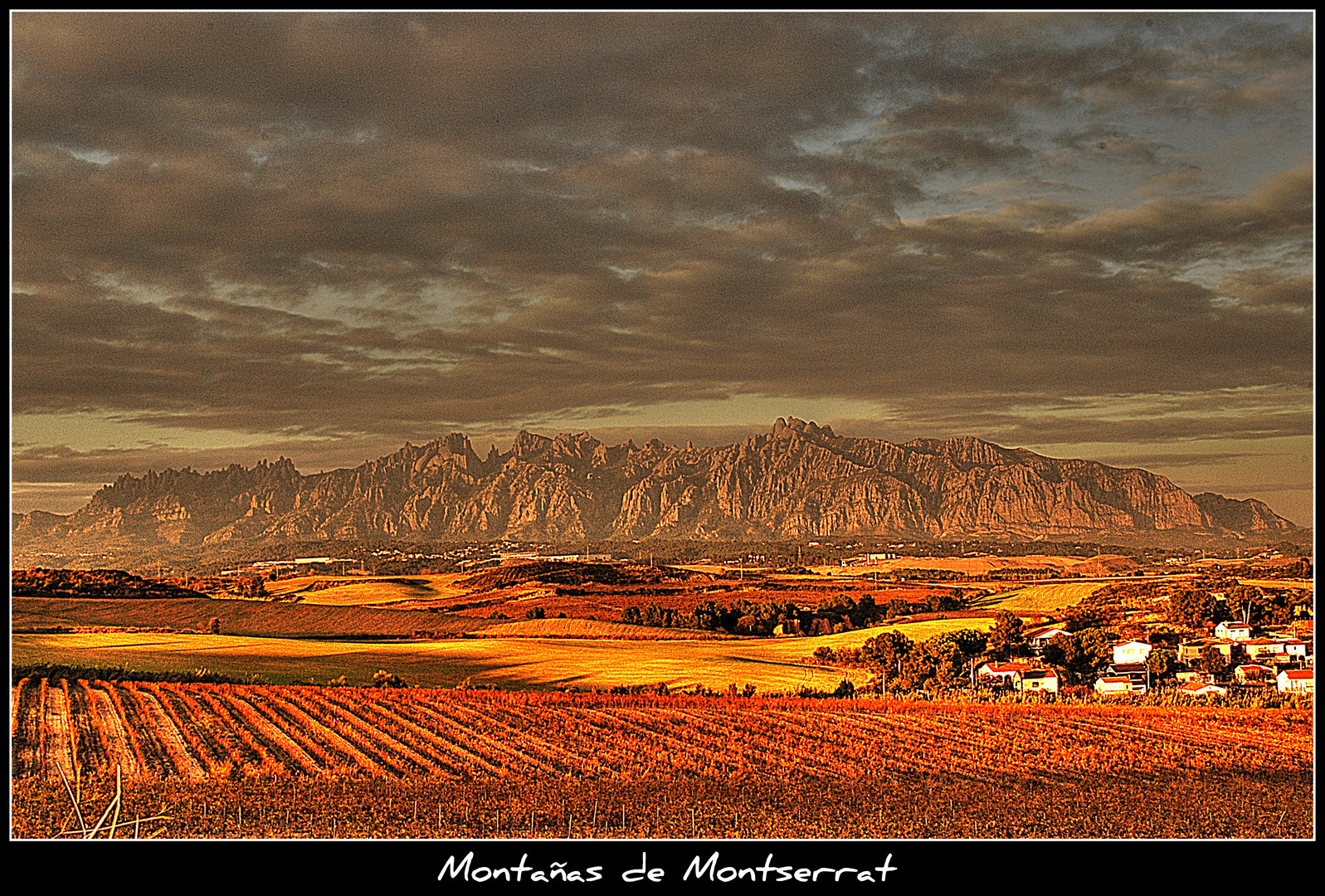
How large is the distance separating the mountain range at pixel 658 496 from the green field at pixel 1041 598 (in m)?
0.41

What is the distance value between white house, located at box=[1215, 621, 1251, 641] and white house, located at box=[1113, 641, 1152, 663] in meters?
0.49

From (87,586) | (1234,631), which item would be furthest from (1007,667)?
(87,586)

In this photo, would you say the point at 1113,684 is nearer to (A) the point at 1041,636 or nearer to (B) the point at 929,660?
(A) the point at 1041,636

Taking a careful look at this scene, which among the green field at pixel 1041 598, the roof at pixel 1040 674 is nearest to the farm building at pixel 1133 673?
the roof at pixel 1040 674

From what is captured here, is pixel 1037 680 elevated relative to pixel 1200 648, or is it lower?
lower

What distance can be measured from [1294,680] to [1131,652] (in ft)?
3.33

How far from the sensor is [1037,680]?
259 inches

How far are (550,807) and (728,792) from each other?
1095mm

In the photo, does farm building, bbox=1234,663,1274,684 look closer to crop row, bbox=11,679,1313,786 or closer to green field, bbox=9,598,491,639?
crop row, bbox=11,679,1313,786

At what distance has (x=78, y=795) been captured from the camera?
5965mm

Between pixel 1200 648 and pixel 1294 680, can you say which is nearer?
pixel 1294 680

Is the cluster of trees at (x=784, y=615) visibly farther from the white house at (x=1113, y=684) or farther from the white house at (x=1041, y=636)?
the white house at (x=1113, y=684)

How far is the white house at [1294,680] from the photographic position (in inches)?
251

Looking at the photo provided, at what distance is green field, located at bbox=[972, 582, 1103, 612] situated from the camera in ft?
22.1
